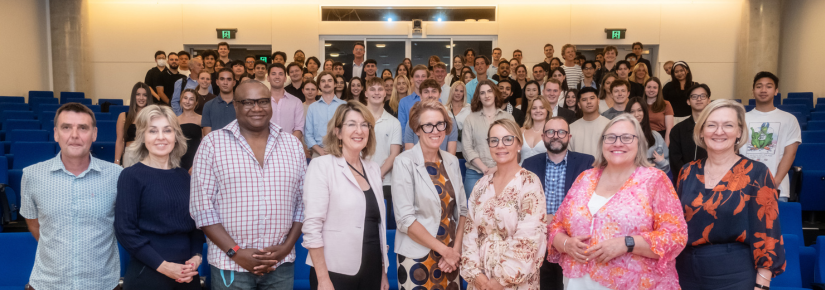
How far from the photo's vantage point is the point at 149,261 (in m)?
2.14

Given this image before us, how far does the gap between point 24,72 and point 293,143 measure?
9.95 meters

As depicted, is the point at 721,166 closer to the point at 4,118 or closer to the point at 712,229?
the point at 712,229

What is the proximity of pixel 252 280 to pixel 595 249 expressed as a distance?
53.7 inches

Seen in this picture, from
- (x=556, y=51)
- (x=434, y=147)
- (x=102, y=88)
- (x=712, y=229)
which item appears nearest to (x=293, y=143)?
(x=434, y=147)

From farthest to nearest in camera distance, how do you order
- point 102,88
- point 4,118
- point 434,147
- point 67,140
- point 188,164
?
point 102,88 < point 4,118 < point 188,164 < point 434,147 < point 67,140

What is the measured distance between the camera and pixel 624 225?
2098mm

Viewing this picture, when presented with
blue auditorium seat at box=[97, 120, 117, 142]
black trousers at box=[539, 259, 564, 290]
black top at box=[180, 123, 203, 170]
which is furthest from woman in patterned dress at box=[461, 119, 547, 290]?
blue auditorium seat at box=[97, 120, 117, 142]

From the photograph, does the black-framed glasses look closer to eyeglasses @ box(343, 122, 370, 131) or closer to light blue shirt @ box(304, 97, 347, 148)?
eyeglasses @ box(343, 122, 370, 131)

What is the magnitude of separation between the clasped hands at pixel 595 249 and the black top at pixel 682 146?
225cm

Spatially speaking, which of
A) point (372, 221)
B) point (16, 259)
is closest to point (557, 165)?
point (372, 221)

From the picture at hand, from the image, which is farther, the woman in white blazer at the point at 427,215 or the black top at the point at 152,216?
the woman in white blazer at the point at 427,215

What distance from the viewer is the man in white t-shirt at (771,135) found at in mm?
3695

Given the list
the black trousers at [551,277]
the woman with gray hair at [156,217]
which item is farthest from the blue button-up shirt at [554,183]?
the woman with gray hair at [156,217]

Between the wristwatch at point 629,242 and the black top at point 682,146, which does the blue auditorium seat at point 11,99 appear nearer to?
the black top at point 682,146
